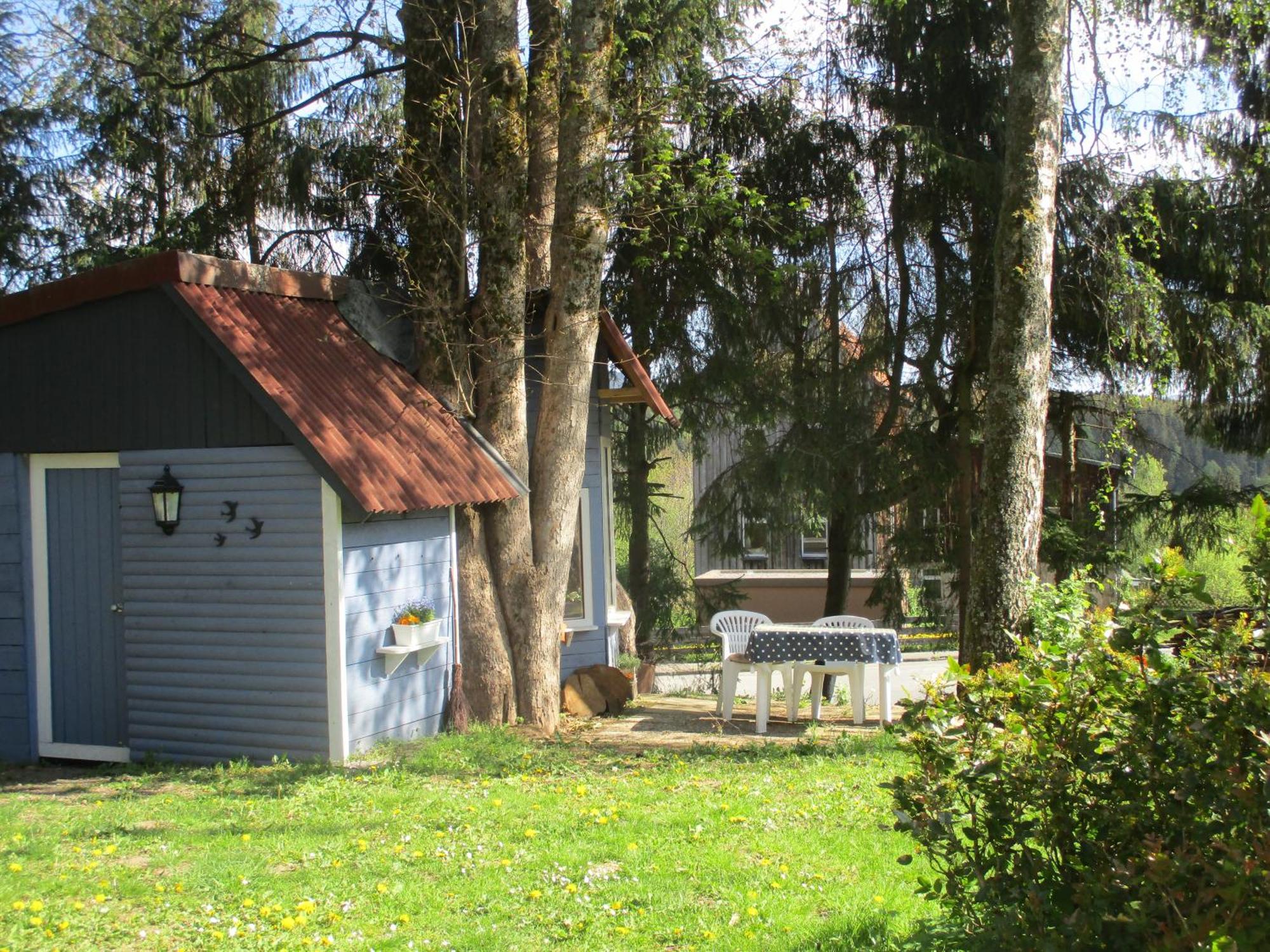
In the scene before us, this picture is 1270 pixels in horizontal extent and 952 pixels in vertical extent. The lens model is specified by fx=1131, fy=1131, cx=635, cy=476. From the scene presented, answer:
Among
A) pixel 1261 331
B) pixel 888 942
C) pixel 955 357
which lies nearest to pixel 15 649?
pixel 888 942

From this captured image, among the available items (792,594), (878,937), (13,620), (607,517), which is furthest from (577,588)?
(792,594)

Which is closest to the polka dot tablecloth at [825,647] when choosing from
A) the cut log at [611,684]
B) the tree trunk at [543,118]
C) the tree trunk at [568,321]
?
the tree trunk at [568,321]

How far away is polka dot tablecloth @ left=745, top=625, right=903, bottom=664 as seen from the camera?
9.64 metres

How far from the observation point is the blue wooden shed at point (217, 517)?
8.10 m

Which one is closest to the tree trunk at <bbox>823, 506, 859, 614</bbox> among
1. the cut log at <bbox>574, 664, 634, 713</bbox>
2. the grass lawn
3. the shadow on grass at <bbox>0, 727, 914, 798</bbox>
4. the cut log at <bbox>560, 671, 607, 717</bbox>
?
the cut log at <bbox>574, 664, 634, 713</bbox>

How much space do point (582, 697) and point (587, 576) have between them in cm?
142

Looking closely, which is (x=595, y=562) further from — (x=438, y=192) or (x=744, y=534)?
(x=744, y=534)

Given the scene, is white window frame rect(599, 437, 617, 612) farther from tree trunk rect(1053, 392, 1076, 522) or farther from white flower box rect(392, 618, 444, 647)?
tree trunk rect(1053, 392, 1076, 522)

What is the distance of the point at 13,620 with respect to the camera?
29.7 feet

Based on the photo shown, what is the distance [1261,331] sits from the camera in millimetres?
13586

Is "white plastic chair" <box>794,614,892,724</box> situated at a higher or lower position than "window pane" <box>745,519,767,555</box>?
lower

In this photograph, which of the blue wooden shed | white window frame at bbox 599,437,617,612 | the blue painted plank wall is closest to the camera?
the blue wooden shed

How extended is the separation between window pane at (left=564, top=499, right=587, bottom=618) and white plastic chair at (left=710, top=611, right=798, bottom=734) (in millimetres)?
1511

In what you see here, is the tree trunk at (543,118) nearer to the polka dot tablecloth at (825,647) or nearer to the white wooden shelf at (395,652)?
the white wooden shelf at (395,652)
